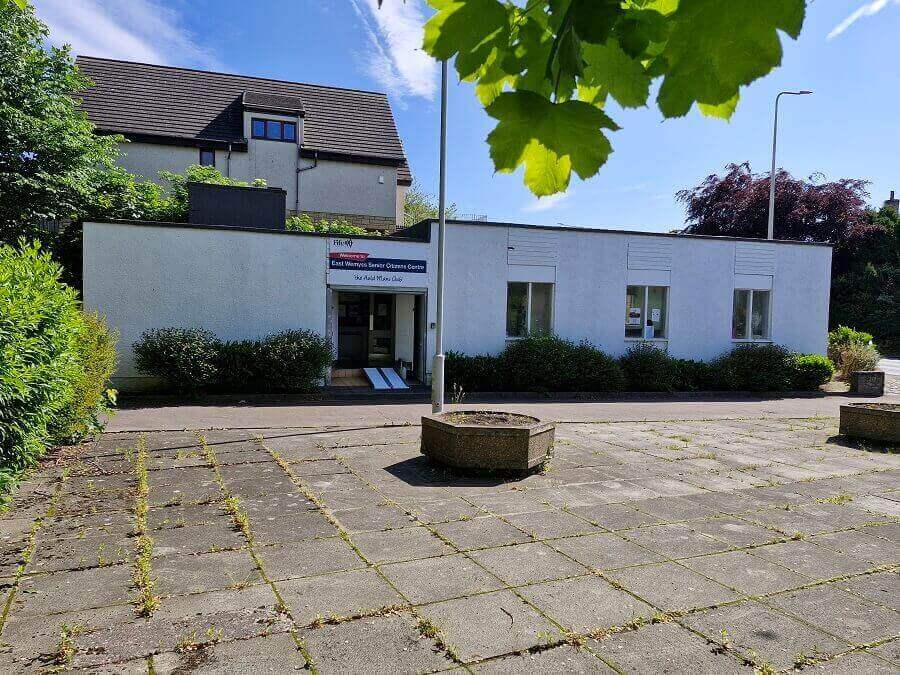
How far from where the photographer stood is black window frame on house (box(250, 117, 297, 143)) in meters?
24.9

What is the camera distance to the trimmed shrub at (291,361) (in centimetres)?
1454

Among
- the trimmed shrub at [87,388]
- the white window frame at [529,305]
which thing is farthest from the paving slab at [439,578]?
the white window frame at [529,305]

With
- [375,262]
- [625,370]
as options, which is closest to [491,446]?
[375,262]

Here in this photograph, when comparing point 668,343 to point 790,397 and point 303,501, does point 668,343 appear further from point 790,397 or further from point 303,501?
point 303,501

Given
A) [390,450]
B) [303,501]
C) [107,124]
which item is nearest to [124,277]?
[390,450]

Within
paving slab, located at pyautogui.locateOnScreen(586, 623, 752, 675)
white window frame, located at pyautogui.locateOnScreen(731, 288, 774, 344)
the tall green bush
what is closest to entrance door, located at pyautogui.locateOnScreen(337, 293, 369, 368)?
the tall green bush

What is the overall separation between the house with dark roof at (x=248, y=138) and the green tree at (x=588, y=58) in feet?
80.4

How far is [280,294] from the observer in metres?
15.6

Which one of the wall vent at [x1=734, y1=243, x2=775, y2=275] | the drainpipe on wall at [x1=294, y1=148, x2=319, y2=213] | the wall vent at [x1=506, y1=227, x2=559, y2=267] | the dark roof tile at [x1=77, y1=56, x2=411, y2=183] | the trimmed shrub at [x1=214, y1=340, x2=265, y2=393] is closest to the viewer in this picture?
the trimmed shrub at [x1=214, y1=340, x2=265, y2=393]

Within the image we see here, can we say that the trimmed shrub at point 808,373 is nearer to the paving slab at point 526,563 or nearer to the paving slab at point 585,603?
the paving slab at point 526,563

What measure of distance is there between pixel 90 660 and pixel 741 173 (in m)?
42.6

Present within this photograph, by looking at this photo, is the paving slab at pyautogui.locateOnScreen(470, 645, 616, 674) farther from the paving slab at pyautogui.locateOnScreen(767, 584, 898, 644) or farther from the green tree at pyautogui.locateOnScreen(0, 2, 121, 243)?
the green tree at pyautogui.locateOnScreen(0, 2, 121, 243)

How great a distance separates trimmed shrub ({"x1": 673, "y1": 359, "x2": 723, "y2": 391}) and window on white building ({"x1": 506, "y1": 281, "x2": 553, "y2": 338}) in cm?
410

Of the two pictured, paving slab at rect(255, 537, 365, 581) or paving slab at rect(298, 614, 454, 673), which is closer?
paving slab at rect(298, 614, 454, 673)
